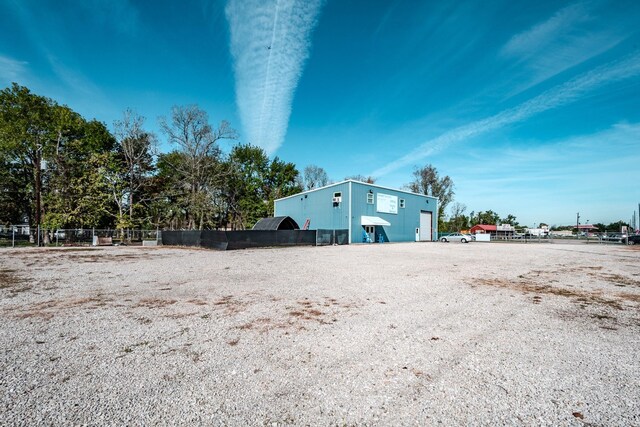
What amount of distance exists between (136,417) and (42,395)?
3.54ft

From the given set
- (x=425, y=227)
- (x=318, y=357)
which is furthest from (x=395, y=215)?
(x=318, y=357)

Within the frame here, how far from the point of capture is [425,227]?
37406 mm

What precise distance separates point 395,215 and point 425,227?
7.40 meters

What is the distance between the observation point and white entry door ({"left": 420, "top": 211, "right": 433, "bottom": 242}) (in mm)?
36688

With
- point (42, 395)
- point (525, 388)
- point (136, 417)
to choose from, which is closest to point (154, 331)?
point (42, 395)

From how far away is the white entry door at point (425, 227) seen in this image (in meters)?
36.7

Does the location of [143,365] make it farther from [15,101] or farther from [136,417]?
[15,101]

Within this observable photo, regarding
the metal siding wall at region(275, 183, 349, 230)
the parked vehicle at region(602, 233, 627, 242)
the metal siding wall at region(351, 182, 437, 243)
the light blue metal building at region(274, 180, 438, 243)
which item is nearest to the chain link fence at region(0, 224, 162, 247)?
the metal siding wall at region(275, 183, 349, 230)

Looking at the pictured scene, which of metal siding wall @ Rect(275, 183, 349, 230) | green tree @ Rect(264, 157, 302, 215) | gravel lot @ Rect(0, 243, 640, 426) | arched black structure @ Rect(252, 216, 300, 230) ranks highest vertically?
green tree @ Rect(264, 157, 302, 215)

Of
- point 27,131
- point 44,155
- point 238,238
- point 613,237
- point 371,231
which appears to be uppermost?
point 27,131

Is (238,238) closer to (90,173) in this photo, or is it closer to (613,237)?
(90,173)

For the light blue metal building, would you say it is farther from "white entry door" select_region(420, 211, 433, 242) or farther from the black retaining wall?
the black retaining wall

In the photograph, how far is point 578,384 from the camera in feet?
9.03

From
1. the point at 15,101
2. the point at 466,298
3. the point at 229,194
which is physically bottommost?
the point at 466,298
